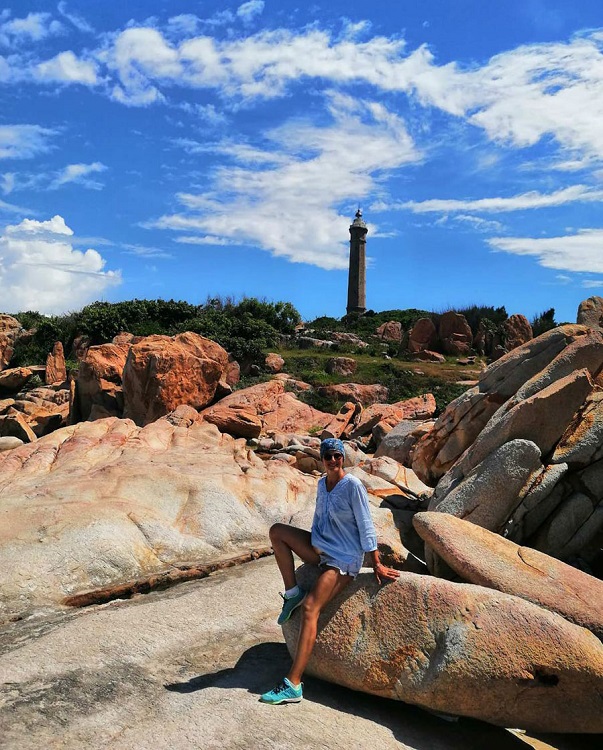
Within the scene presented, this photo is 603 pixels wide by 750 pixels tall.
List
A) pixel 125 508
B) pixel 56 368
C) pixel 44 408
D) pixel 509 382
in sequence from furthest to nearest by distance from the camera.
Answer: pixel 56 368 < pixel 44 408 < pixel 509 382 < pixel 125 508

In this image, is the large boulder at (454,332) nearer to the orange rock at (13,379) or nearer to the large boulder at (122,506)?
the orange rock at (13,379)

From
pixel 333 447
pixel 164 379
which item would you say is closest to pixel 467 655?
pixel 333 447

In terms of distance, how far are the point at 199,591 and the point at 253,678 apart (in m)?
2.56

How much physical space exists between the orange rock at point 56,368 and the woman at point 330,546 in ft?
90.0

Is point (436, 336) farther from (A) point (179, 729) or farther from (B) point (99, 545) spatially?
(A) point (179, 729)

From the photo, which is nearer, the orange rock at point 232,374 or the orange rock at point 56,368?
the orange rock at point 232,374

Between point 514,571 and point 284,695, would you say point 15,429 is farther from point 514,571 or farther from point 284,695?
point 514,571

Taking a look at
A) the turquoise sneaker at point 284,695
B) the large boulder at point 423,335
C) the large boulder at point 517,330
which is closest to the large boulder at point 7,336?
the large boulder at point 423,335

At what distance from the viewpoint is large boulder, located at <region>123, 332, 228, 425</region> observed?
68.0 ft

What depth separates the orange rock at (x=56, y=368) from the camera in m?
32.1

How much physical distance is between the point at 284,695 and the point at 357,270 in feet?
215

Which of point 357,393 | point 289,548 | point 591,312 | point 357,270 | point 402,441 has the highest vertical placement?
point 357,270

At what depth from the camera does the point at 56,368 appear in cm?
3275

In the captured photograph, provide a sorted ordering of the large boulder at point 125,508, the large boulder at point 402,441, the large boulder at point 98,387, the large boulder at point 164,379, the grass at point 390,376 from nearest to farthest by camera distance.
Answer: the large boulder at point 125,508 < the large boulder at point 402,441 < the large boulder at point 164,379 < the large boulder at point 98,387 < the grass at point 390,376
